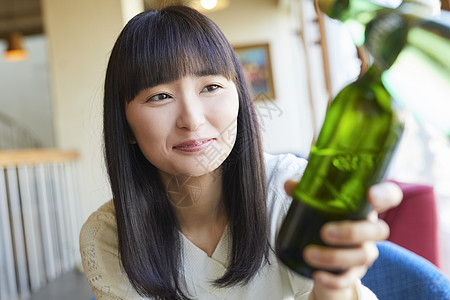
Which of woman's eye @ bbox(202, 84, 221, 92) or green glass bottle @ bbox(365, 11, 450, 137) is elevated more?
green glass bottle @ bbox(365, 11, 450, 137)

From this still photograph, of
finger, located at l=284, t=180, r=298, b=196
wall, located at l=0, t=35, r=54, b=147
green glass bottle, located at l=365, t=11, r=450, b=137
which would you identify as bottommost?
wall, located at l=0, t=35, r=54, b=147

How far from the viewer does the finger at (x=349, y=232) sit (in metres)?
0.38

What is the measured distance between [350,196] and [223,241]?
566 millimetres

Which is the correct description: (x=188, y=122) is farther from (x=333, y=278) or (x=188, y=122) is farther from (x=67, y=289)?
(x=67, y=289)

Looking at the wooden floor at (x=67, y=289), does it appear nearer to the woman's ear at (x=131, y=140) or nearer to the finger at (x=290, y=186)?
the woman's ear at (x=131, y=140)

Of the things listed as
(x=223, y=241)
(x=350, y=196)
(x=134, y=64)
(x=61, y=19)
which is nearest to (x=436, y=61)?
(x=350, y=196)

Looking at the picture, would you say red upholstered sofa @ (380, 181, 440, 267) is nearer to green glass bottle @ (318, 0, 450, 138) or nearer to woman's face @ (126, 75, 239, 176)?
woman's face @ (126, 75, 239, 176)

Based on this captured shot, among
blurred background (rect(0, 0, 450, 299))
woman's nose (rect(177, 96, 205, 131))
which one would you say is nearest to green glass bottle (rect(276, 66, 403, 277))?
woman's nose (rect(177, 96, 205, 131))

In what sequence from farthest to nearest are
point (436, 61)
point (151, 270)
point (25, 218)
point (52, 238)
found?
1. point (52, 238)
2. point (25, 218)
3. point (151, 270)
4. point (436, 61)

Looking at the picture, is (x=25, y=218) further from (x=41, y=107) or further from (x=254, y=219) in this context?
(x=41, y=107)

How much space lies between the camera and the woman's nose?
682 millimetres

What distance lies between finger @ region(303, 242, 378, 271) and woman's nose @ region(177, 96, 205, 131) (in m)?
0.34

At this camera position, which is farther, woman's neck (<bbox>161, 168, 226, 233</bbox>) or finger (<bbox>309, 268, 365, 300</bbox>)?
woman's neck (<bbox>161, 168, 226, 233</bbox>)

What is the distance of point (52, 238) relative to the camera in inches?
131
